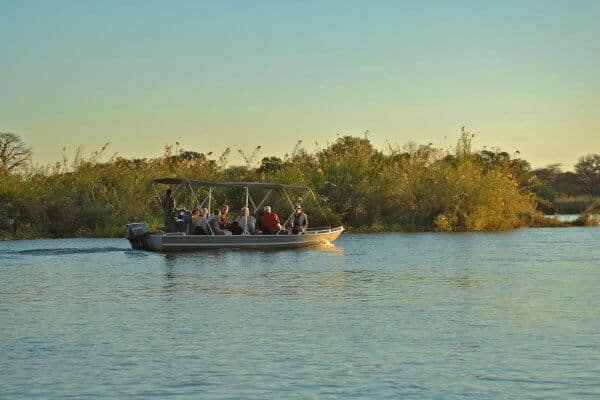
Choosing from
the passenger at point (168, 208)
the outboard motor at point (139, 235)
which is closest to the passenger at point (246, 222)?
the passenger at point (168, 208)

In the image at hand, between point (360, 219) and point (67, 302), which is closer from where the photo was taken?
point (67, 302)

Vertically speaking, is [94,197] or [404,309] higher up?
[94,197]

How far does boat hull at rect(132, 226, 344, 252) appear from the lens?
110 ft

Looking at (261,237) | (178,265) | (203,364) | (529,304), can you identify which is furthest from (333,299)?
(261,237)

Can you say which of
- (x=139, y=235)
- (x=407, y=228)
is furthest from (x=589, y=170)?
(x=139, y=235)

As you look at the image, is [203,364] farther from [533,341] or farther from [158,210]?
[158,210]

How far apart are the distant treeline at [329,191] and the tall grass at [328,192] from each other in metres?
0.05

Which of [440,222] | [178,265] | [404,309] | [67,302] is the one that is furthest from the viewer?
[440,222]

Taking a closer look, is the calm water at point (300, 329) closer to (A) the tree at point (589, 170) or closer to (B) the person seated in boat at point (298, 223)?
(B) the person seated in boat at point (298, 223)

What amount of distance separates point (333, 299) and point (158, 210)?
2726 cm

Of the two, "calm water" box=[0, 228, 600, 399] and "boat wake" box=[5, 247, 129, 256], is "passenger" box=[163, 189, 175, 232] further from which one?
"calm water" box=[0, 228, 600, 399]

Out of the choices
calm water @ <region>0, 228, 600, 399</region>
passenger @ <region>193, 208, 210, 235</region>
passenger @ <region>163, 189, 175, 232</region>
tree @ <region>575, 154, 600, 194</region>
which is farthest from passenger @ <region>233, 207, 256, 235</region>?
tree @ <region>575, 154, 600, 194</region>

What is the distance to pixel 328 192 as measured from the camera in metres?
51.2

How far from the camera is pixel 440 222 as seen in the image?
50.1 meters
